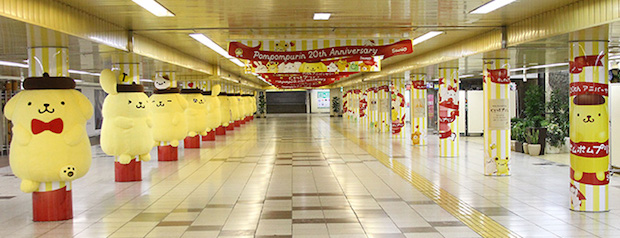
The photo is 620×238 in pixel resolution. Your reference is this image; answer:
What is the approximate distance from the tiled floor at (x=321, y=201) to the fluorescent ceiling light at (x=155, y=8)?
2914mm

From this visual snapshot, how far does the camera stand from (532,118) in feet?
58.3

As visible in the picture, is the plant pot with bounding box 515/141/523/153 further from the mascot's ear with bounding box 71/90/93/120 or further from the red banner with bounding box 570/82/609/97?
the mascot's ear with bounding box 71/90/93/120

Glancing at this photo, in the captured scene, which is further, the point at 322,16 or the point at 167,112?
the point at 167,112

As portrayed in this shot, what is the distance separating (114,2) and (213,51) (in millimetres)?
6430

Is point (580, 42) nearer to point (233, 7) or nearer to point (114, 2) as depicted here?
point (233, 7)

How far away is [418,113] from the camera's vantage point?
19156mm

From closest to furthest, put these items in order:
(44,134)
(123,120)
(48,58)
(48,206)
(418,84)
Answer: (44,134), (48,206), (48,58), (123,120), (418,84)

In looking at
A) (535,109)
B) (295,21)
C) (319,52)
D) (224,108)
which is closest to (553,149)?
(535,109)

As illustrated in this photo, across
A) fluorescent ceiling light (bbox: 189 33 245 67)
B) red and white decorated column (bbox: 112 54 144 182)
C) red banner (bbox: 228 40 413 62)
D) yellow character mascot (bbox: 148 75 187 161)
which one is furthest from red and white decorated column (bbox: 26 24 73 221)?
yellow character mascot (bbox: 148 75 187 161)

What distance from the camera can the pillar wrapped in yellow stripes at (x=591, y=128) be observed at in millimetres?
8242

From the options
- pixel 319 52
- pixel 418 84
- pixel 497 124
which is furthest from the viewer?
pixel 418 84

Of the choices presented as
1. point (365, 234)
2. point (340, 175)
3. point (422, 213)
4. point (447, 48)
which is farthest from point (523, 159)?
point (365, 234)

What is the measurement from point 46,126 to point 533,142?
43.5ft

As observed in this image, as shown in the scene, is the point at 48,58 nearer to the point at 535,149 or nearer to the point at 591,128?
the point at 591,128
